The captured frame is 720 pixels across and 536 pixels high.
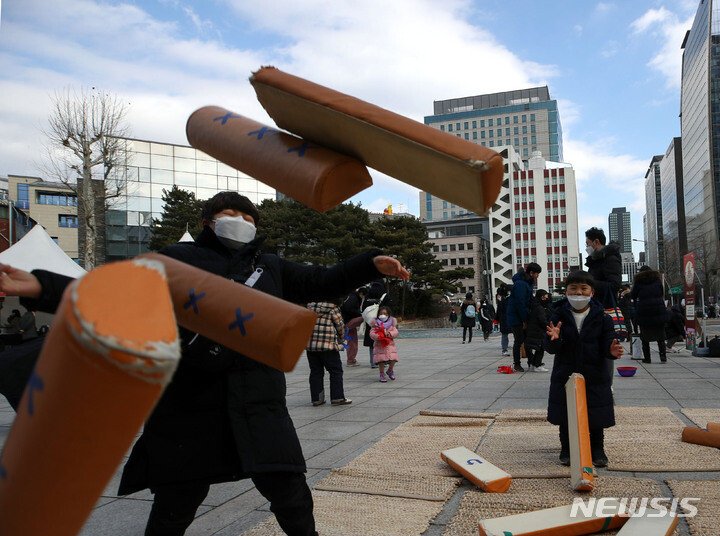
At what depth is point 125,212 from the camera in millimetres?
49125

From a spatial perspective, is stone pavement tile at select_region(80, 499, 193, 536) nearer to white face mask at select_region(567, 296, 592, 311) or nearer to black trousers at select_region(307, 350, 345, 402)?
white face mask at select_region(567, 296, 592, 311)

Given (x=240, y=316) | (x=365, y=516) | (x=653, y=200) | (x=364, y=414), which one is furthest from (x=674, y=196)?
(x=240, y=316)

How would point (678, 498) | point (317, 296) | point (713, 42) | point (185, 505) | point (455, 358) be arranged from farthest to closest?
point (713, 42) < point (455, 358) < point (678, 498) < point (317, 296) < point (185, 505)

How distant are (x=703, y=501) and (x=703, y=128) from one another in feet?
346

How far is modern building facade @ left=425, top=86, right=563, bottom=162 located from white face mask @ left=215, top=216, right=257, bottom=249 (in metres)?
155

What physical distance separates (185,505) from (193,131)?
4.65ft

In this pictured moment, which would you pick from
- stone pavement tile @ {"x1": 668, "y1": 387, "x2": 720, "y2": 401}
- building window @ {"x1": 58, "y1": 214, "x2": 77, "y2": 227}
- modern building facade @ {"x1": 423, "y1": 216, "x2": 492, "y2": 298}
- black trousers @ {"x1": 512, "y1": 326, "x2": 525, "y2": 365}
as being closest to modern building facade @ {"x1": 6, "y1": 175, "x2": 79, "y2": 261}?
building window @ {"x1": 58, "y1": 214, "x2": 77, "y2": 227}

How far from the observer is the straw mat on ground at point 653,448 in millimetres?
4227

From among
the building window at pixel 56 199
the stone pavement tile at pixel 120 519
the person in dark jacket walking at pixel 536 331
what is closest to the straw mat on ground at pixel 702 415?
the person in dark jacket walking at pixel 536 331

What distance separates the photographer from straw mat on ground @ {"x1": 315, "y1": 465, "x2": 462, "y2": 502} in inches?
148

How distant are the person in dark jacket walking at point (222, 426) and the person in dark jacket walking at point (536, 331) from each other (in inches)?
346

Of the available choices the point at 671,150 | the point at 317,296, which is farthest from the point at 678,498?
the point at 671,150

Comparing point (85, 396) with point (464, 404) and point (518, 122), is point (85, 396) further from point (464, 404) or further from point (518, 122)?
point (518, 122)

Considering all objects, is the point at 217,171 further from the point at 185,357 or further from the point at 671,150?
the point at 671,150
